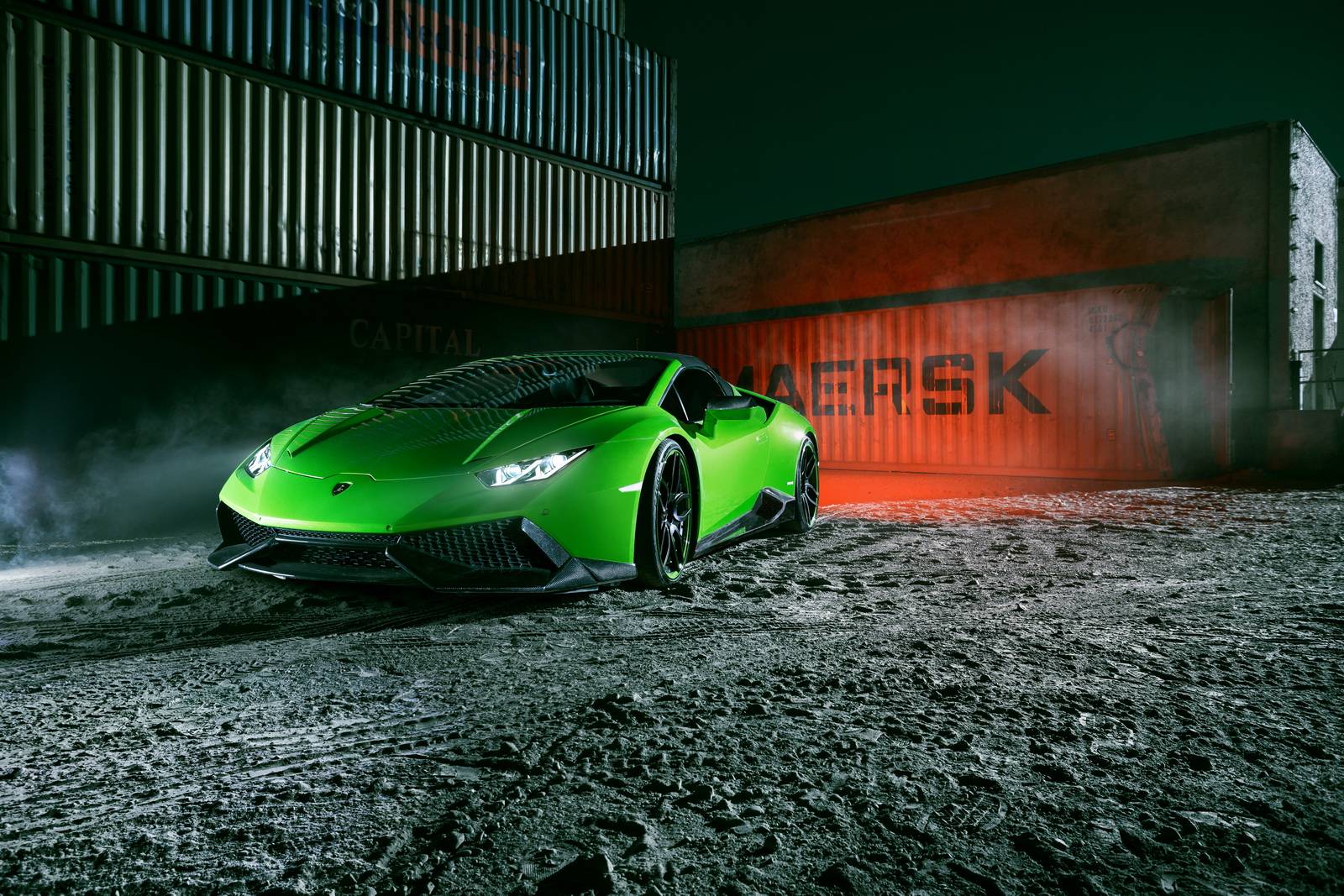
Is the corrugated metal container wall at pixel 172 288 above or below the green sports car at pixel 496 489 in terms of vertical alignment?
above

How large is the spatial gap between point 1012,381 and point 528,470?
11.3 metres

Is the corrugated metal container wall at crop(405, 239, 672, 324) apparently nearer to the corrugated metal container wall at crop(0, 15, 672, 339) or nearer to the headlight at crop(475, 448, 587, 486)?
the corrugated metal container wall at crop(0, 15, 672, 339)

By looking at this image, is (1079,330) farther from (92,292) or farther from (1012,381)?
(92,292)

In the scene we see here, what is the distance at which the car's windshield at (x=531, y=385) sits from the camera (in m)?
4.84

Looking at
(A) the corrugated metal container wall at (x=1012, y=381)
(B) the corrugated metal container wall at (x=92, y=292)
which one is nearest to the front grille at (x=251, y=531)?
(B) the corrugated metal container wall at (x=92, y=292)

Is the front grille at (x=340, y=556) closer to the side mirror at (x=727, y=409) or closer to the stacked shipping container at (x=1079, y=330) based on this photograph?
the side mirror at (x=727, y=409)

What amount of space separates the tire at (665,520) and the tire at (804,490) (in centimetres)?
183

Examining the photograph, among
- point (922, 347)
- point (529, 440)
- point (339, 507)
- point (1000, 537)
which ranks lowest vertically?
point (1000, 537)

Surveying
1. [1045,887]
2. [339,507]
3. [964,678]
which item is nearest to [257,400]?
[339,507]

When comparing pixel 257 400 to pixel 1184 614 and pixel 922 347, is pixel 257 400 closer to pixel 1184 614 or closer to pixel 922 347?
pixel 1184 614

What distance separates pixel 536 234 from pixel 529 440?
7.37 m

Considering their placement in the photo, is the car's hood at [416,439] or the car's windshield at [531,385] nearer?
the car's hood at [416,439]

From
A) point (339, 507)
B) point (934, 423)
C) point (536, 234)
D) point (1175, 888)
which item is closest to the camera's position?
point (1175, 888)

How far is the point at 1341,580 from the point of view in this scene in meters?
4.54
